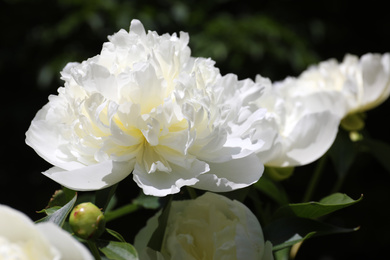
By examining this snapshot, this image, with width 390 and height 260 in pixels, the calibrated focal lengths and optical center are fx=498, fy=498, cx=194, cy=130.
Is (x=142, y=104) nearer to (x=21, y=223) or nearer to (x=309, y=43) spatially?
(x=21, y=223)

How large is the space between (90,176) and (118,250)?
60 millimetres

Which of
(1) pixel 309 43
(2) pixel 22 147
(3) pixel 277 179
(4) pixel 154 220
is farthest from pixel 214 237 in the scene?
(2) pixel 22 147

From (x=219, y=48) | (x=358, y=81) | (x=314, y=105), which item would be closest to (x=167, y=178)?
(x=314, y=105)

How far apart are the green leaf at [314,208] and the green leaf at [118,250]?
0.53 ft

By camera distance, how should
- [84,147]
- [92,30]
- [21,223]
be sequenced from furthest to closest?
[92,30] < [84,147] < [21,223]

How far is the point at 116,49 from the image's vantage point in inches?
16.6

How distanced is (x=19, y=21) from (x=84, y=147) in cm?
157

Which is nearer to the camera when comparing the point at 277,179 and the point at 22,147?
the point at 277,179

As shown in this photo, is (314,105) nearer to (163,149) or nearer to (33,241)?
(163,149)

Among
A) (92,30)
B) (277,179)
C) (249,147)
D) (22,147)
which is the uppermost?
(249,147)

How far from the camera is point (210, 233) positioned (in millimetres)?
429

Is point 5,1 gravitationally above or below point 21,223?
below

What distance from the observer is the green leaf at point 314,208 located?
17.0 inches

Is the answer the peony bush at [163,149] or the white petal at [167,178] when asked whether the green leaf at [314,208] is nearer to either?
the peony bush at [163,149]
